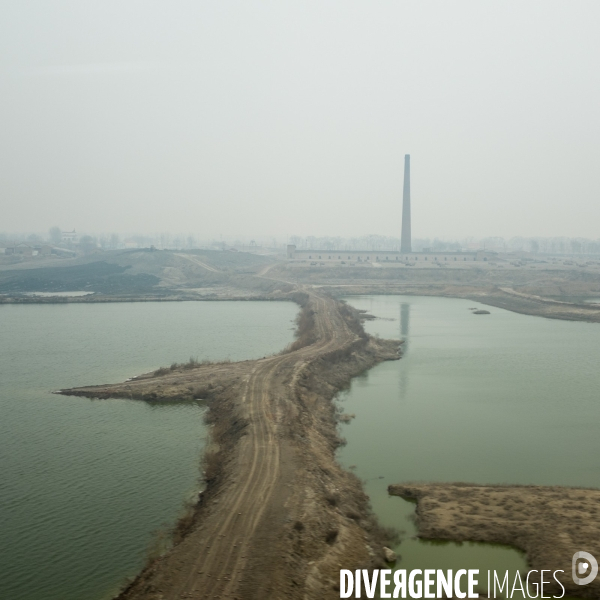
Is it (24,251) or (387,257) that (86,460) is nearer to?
(387,257)

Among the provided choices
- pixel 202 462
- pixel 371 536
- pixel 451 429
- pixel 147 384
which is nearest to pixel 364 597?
pixel 371 536

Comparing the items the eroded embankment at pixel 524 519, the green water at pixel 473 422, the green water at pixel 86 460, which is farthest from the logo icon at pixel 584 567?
the green water at pixel 86 460

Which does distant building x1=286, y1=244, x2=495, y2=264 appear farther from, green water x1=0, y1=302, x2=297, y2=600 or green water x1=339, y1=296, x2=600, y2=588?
green water x1=0, y1=302, x2=297, y2=600

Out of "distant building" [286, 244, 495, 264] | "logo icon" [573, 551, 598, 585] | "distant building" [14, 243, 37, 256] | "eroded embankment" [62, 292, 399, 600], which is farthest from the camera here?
"distant building" [14, 243, 37, 256]

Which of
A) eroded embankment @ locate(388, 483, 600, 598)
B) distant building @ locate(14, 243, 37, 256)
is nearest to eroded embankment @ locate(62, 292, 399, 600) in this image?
eroded embankment @ locate(388, 483, 600, 598)

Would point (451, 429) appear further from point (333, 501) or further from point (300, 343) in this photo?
point (300, 343)

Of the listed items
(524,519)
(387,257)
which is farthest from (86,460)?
(387,257)
